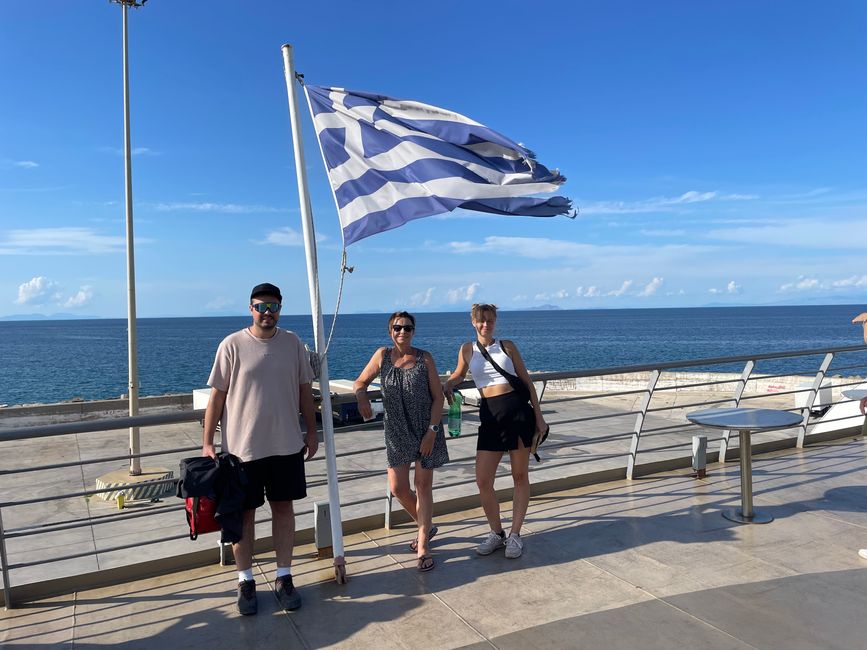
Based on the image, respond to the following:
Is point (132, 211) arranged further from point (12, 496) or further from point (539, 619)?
point (539, 619)

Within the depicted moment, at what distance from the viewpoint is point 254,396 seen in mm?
3531

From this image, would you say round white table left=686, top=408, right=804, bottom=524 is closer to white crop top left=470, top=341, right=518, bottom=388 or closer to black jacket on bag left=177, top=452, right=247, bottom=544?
white crop top left=470, top=341, right=518, bottom=388

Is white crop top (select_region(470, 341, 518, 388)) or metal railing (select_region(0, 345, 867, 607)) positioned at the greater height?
white crop top (select_region(470, 341, 518, 388))

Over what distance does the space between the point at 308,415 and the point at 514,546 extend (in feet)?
→ 5.64

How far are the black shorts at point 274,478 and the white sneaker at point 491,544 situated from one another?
1.40 m

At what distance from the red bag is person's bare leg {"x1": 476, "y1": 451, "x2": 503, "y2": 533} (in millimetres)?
1761

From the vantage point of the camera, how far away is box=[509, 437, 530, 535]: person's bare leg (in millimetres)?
4305

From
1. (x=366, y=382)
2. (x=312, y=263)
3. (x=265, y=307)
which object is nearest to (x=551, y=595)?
(x=366, y=382)

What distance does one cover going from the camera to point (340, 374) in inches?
2697

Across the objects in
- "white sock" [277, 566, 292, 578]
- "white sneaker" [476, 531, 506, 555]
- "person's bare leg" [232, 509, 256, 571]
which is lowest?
"white sneaker" [476, 531, 506, 555]

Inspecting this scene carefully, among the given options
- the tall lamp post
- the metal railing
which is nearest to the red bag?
the metal railing

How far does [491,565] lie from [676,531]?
155 centimetres

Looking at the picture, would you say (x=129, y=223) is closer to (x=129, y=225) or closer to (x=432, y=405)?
(x=129, y=225)

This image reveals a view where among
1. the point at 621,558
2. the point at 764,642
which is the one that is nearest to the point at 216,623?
the point at 621,558
